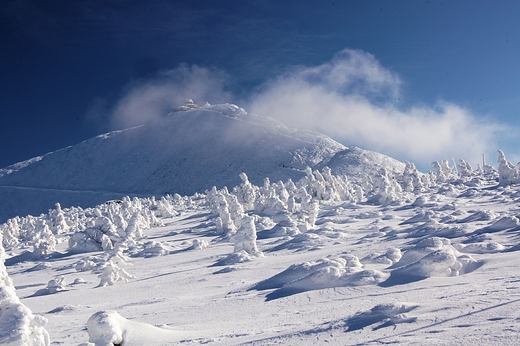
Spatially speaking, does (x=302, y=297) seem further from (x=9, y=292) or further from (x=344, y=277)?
(x=9, y=292)

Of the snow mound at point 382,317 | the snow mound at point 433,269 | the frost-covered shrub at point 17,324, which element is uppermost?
the frost-covered shrub at point 17,324

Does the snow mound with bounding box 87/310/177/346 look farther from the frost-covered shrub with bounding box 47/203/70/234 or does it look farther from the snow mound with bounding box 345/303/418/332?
the frost-covered shrub with bounding box 47/203/70/234

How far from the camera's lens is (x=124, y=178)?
113750 millimetres

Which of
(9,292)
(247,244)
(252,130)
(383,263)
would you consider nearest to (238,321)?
(9,292)

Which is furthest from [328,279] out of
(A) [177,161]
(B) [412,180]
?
(A) [177,161]

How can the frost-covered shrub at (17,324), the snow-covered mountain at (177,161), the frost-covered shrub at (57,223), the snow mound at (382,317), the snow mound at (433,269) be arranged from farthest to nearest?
the snow-covered mountain at (177,161)
the frost-covered shrub at (57,223)
the snow mound at (433,269)
the snow mound at (382,317)
the frost-covered shrub at (17,324)

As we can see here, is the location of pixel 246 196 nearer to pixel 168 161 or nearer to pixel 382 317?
pixel 382 317

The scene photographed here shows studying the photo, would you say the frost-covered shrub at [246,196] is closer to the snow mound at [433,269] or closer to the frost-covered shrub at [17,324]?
the snow mound at [433,269]

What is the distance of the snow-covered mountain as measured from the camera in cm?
9981

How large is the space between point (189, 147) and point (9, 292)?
120 metres

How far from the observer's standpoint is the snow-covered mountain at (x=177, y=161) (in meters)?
99.8

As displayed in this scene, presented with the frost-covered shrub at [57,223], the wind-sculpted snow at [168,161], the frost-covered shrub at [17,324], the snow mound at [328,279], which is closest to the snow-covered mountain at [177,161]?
the wind-sculpted snow at [168,161]

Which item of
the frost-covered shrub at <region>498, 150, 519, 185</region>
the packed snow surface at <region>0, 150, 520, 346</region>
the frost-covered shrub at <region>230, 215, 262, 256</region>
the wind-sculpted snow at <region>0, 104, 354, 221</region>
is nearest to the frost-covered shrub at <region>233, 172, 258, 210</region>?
the packed snow surface at <region>0, 150, 520, 346</region>

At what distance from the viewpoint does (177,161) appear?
11712 centimetres
